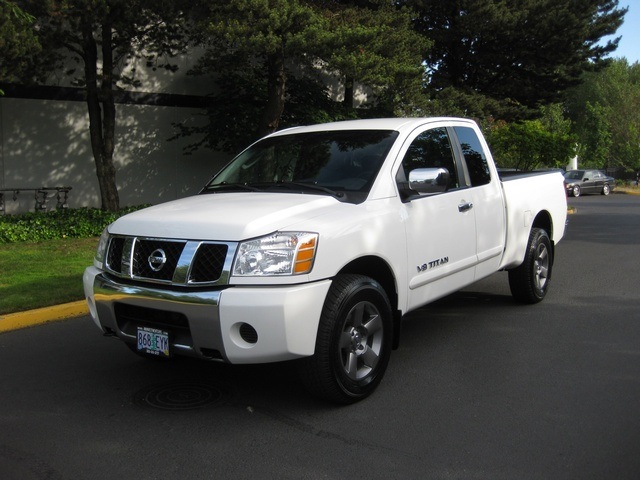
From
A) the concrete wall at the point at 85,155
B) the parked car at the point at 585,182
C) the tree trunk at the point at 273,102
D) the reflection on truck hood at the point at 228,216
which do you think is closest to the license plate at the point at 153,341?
the reflection on truck hood at the point at 228,216

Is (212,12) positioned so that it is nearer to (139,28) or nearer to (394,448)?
(139,28)

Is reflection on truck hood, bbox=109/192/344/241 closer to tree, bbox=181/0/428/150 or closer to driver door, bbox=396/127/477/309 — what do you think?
driver door, bbox=396/127/477/309

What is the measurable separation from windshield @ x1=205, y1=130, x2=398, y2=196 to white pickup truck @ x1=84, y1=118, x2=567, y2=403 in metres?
0.01

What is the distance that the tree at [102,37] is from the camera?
1111 cm

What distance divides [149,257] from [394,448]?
75.6 inches

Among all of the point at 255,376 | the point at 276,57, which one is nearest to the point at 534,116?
the point at 276,57

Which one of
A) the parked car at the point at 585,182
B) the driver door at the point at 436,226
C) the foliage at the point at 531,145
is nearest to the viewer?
the driver door at the point at 436,226

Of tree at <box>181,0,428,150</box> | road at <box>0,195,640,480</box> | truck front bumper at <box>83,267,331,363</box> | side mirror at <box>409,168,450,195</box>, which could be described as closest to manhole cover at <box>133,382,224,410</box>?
road at <box>0,195,640,480</box>

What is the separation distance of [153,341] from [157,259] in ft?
1.72

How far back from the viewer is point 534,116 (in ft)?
82.9

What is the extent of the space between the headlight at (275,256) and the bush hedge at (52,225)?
29.0ft

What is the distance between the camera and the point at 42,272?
850cm

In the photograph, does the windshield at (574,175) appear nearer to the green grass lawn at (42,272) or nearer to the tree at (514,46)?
the tree at (514,46)

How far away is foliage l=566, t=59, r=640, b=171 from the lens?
47.7 meters
